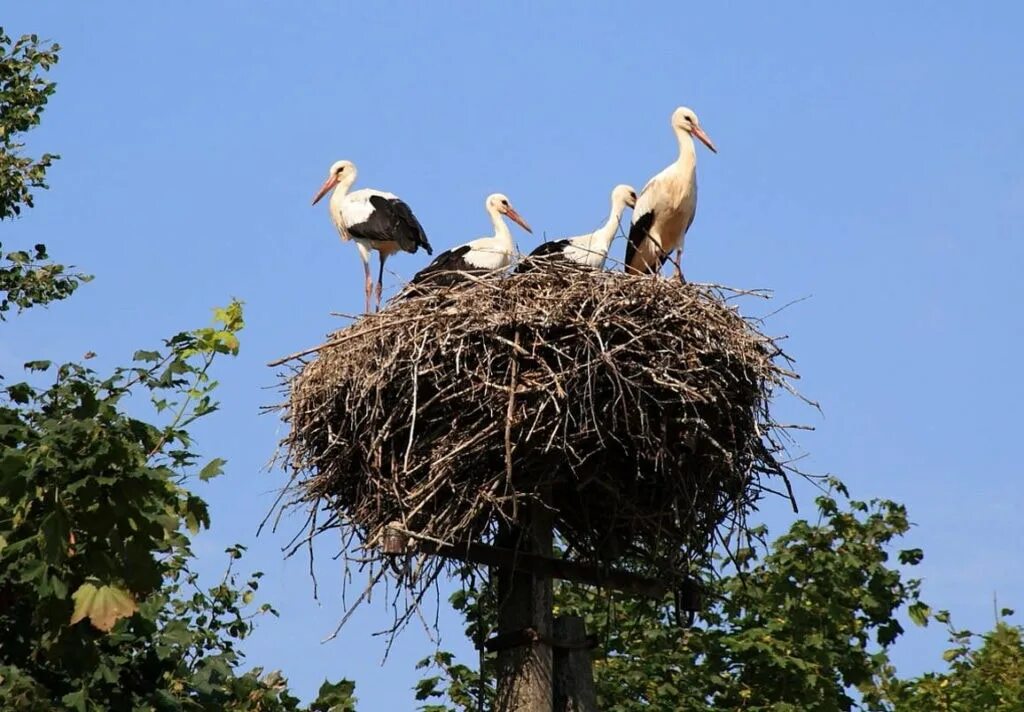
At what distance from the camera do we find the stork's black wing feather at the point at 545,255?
30.0ft

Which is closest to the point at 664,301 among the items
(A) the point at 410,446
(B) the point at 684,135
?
(A) the point at 410,446

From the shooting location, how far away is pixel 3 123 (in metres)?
14.4

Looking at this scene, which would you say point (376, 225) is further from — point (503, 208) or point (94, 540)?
point (94, 540)

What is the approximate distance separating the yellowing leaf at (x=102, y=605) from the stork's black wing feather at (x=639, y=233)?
629cm

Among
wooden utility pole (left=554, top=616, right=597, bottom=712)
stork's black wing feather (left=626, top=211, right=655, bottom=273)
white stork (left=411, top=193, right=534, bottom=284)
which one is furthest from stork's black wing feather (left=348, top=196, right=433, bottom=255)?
wooden utility pole (left=554, top=616, right=597, bottom=712)

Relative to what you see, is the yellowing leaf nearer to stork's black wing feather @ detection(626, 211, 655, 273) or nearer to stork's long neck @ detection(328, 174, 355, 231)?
stork's black wing feather @ detection(626, 211, 655, 273)

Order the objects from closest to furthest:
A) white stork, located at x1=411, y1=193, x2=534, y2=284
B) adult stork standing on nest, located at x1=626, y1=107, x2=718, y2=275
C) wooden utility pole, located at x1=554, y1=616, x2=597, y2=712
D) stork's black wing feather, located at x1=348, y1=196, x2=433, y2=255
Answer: wooden utility pole, located at x1=554, y1=616, x2=597, y2=712
white stork, located at x1=411, y1=193, x2=534, y2=284
adult stork standing on nest, located at x1=626, y1=107, x2=718, y2=275
stork's black wing feather, located at x1=348, y1=196, x2=433, y2=255

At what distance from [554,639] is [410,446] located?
1045 mm

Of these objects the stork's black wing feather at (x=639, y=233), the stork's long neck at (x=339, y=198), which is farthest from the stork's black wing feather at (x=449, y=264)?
the stork's long neck at (x=339, y=198)

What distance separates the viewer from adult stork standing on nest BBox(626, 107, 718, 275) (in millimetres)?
11859

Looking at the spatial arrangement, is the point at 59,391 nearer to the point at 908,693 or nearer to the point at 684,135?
the point at 684,135

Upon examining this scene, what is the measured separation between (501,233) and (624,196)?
3.07 ft

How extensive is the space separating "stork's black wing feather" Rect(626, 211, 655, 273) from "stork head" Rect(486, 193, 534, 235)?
1397 millimetres

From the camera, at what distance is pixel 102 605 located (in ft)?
19.6
